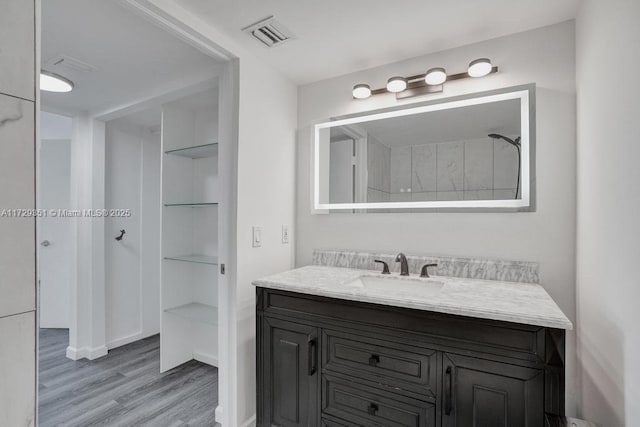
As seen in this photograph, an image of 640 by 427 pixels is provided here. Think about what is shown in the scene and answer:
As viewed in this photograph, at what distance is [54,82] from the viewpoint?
6.84 feet

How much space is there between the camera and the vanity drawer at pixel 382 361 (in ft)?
4.11

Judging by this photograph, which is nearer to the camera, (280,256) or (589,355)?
(589,355)

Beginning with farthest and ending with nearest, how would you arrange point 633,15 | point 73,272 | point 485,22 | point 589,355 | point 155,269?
point 155,269 < point 73,272 < point 485,22 < point 589,355 < point 633,15

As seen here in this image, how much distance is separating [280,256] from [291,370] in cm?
75

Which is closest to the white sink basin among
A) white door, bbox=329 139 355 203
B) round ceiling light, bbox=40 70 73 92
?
white door, bbox=329 139 355 203

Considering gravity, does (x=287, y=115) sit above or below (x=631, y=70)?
above

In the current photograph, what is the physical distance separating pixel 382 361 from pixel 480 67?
1.53 meters

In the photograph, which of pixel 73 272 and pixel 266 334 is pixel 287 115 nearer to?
pixel 266 334

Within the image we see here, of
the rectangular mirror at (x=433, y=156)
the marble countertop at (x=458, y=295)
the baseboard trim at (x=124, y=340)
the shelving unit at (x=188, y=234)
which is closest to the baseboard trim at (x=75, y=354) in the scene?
the baseboard trim at (x=124, y=340)

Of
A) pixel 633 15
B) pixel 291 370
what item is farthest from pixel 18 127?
pixel 633 15

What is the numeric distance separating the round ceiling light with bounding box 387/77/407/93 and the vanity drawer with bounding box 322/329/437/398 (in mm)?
1389

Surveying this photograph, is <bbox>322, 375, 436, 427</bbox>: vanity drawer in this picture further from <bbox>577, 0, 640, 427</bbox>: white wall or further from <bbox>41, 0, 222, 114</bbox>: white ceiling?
<bbox>41, 0, 222, 114</bbox>: white ceiling

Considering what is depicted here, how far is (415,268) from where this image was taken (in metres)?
1.82

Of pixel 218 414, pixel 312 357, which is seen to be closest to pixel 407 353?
pixel 312 357
